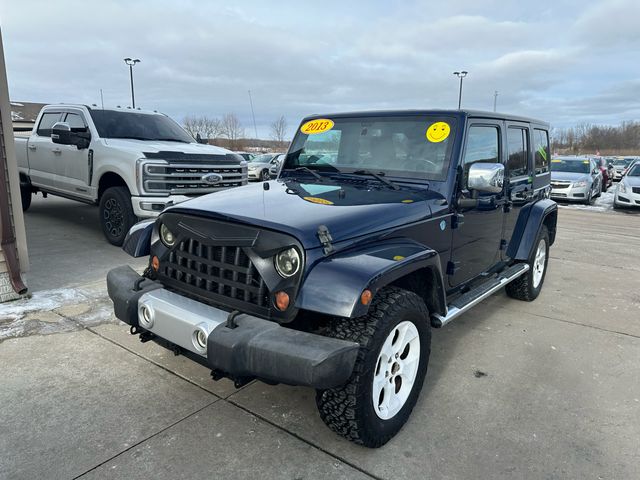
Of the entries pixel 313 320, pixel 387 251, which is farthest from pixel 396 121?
pixel 313 320

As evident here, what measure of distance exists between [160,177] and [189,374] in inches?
152

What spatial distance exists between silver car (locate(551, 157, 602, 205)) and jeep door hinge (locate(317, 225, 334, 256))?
15.3 meters

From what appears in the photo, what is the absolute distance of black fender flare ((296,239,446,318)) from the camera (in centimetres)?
211

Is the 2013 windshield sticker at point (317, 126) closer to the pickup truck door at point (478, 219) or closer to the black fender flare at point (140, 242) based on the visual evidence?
the pickup truck door at point (478, 219)

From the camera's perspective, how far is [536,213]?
4.68m

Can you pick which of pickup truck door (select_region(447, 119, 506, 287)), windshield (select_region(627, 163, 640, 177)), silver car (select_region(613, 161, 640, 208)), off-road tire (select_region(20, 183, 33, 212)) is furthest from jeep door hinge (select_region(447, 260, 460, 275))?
windshield (select_region(627, 163, 640, 177))

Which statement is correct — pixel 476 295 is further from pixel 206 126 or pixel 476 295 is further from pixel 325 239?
pixel 206 126

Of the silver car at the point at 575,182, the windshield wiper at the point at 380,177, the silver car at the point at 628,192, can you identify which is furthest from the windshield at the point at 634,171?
the windshield wiper at the point at 380,177

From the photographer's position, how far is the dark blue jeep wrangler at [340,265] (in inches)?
85.5

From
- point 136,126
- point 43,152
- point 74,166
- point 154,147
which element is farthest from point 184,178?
point 43,152

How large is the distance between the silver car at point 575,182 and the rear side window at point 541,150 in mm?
11306

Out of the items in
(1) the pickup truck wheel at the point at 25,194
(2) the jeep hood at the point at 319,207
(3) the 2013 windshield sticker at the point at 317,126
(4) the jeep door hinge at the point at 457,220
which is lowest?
(1) the pickup truck wheel at the point at 25,194

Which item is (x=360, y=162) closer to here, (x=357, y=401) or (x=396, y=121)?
(x=396, y=121)

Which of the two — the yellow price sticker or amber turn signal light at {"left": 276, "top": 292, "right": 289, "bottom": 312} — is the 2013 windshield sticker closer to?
the yellow price sticker
